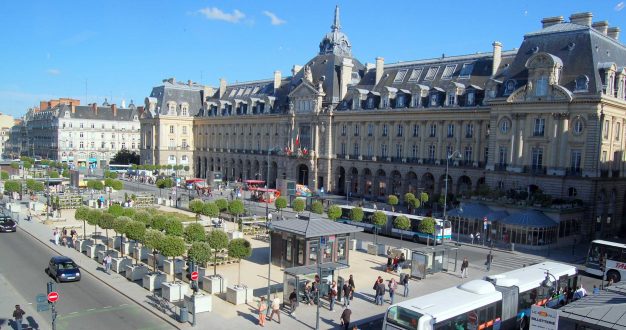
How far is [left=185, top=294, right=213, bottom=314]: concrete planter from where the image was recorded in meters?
25.3

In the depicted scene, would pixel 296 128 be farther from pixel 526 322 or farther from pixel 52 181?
pixel 526 322

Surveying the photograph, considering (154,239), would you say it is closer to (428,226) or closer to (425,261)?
(425,261)

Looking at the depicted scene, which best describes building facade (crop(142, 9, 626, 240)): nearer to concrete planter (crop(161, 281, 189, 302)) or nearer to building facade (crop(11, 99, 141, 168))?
concrete planter (crop(161, 281, 189, 302))

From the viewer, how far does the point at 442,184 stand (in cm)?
6762

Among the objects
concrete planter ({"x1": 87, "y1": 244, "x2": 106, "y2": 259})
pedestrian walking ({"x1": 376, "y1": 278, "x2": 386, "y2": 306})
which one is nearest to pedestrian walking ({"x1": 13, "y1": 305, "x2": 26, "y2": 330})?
concrete planter ({"x1": 87, "y1": 244, "x2": 106, "y2": 259})

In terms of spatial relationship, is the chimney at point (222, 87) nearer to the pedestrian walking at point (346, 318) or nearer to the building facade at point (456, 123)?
the building facade at point (456, 123)

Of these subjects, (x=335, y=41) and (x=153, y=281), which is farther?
(x=335, y=41)

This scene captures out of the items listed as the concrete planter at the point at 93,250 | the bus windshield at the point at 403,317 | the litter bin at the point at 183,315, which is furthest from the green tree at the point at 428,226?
the concrete planter at the point at 93,250

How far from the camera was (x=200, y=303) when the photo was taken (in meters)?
26.2

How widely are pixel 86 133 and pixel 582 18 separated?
119 metres

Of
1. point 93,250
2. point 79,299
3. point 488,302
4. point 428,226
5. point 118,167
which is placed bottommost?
point 79,299

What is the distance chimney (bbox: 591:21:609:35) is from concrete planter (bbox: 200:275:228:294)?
50629 millimetres

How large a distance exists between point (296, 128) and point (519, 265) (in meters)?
52.7

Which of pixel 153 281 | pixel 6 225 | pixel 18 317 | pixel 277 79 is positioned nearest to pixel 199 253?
pixel 153 281
